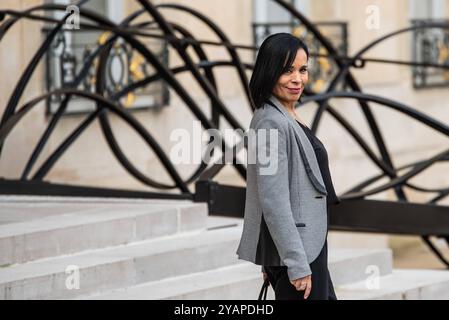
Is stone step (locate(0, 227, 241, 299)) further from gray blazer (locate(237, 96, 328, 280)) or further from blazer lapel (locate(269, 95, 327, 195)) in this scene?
blazer lapel (locate(269, 95, 327, 195))

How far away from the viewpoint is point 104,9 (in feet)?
40.0

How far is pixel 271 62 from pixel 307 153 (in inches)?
12.7

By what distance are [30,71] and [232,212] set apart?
151 cm

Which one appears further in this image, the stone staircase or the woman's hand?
the stone staircase

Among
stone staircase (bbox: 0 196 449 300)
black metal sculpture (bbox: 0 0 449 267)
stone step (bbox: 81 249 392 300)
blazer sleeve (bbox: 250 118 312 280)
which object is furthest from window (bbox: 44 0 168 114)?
blazer sleeve (bbox: 250 118 312 280)

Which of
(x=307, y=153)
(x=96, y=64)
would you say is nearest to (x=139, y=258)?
(x=307, y=153)

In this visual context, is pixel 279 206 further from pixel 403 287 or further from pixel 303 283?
pixel 403 287

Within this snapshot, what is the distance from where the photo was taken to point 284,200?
15.3 feet

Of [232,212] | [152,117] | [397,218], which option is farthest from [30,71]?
[152,117]

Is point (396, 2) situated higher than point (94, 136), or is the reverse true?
point (396, 2)

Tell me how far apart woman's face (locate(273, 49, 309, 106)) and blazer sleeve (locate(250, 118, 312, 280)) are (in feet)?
0.62

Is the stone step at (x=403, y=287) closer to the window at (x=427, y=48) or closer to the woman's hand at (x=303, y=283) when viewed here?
the woman's hand at (x=303, y=283)

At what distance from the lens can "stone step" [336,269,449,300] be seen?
7.35 metres

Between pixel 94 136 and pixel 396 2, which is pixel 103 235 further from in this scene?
pixel 396 2
